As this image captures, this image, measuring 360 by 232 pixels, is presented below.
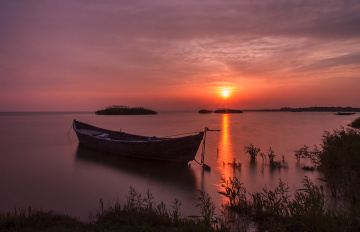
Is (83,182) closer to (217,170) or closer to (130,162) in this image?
(130,162)

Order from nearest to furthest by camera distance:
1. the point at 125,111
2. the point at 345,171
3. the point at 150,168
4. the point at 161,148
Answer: the point at 345,171
the point at 150,168
the point at 161,148
the point at 125,111

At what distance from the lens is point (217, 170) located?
11344 millimetres

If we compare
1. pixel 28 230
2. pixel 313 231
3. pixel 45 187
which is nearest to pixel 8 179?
pixel 45 187

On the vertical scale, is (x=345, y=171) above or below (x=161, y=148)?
above

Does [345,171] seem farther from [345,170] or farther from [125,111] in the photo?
[125,111]

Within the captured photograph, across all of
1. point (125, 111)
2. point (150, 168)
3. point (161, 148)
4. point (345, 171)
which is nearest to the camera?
point (345, 171)

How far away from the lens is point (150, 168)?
11.7 meters

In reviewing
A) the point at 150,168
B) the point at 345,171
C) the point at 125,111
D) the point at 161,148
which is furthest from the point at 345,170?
the point at 125,111

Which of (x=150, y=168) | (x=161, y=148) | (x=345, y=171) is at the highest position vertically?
(x=345, y=171)

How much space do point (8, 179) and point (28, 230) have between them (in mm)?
7623

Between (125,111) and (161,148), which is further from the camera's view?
(125,111)

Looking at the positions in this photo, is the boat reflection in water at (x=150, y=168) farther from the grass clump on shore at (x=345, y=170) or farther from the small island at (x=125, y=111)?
the small island at (x=125, y=111)

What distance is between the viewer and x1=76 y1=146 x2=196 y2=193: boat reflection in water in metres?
9.73

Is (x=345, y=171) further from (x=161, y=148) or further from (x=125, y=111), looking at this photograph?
(x=125, y=111)
